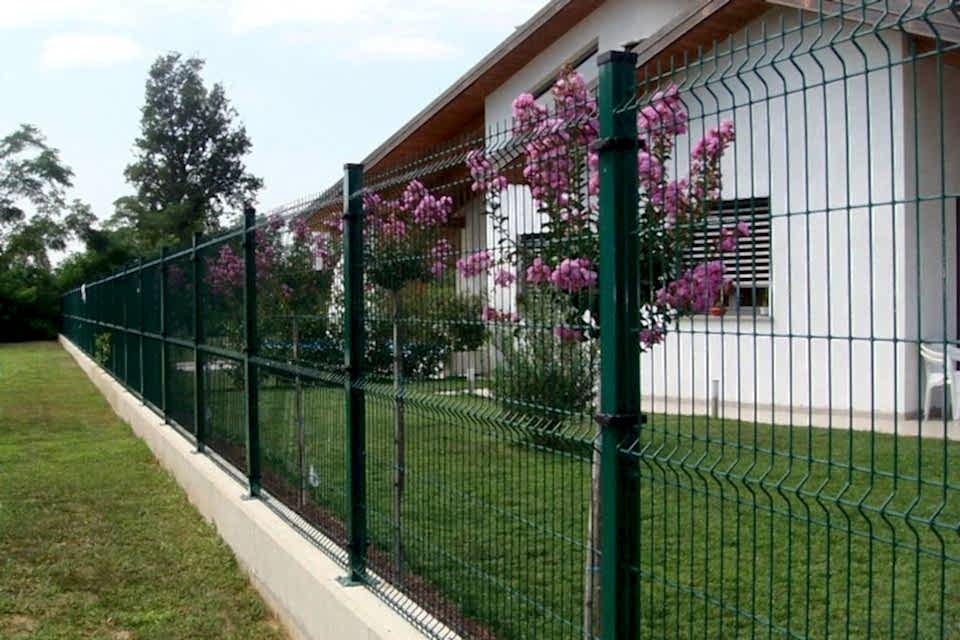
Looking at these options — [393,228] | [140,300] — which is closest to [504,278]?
[393,228]

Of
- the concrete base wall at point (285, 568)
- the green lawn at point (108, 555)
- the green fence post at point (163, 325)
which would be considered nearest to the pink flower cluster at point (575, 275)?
the concrete base wall at point (285, 568)

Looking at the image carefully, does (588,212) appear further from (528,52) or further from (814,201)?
(528,52)

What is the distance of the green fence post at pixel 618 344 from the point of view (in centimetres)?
290

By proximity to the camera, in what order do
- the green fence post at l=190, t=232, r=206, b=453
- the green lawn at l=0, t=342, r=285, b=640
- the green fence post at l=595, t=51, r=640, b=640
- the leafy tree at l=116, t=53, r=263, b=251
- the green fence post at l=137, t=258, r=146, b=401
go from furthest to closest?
the leafy tree at l=116, t=53, r=263, b=251 → the green fence post at l=137, t=258, r=146, b=401 → the green fence post at l=190, t=232, r=206, b=453 → the green lawn at l=0, t=342, r=285, b=640 → the green fence post at l=595, t=51, r=640, b=640

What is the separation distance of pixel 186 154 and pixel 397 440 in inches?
2395

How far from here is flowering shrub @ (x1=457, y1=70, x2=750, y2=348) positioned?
3.13 metres

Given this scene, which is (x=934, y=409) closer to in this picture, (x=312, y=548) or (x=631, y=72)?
(x=312, y=548)

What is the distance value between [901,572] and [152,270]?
30.7 feet

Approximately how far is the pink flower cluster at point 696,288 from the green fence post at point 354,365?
6.75 feet

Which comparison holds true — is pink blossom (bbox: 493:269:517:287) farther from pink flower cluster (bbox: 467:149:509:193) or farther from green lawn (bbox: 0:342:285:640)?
green lawn (bbox: 0:342:285:640)

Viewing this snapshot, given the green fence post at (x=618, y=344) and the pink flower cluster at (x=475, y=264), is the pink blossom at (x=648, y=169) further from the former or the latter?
the pink flower cluster at (x=475, y=264)

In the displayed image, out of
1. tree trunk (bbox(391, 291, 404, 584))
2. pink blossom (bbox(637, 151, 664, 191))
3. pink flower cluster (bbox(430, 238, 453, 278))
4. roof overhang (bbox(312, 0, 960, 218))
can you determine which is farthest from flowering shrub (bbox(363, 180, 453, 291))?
roof overhang (bbox(312, 0, 960, 218))

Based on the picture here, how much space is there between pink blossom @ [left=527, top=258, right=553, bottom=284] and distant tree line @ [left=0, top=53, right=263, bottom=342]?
49307mm

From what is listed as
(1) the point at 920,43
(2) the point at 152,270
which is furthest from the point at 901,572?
(2) the point at 152,270
